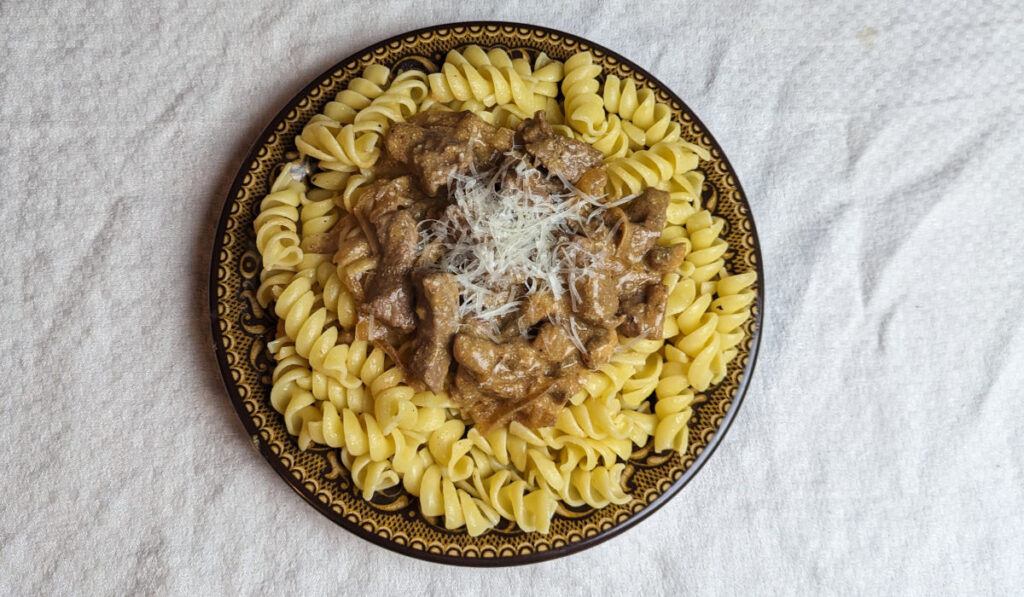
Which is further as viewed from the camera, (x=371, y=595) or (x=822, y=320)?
(x=822, y=320)

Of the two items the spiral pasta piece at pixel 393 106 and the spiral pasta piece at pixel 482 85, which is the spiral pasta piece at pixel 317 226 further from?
the spiral pasta piece at pixel 482 85

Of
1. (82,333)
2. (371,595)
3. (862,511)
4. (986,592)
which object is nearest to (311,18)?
(82,333)

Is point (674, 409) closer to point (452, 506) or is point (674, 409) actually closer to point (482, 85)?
point (452, 506)

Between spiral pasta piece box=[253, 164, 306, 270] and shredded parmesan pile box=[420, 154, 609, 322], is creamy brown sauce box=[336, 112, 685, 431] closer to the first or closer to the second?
shredded parmesan pile box=[420, 154, 609, 322]

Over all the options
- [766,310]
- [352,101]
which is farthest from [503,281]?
[766,310]

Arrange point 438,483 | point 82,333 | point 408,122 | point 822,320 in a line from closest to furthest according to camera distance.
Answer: point 438,483, point 408,122, point 82,333, point 822,320

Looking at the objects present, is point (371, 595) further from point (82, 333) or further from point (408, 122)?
point (408, 122)
